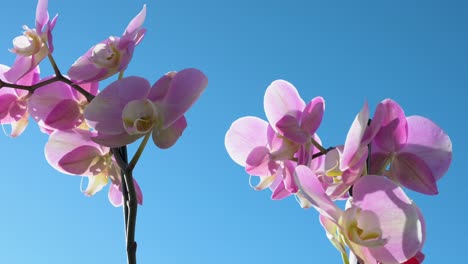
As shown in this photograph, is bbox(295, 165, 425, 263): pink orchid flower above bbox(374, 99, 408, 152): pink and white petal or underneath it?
underneath

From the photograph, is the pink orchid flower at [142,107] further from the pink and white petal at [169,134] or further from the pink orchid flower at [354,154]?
the pink orchid flower at [354,154]

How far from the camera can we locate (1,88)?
776 mm

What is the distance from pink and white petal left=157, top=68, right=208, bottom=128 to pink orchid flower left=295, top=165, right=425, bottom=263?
0.50ft

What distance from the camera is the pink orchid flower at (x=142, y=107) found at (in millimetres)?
636

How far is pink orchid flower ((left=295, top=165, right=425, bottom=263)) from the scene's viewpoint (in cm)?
53

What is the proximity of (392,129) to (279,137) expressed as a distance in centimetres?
13

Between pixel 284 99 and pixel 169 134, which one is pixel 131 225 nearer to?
pixel 169 134

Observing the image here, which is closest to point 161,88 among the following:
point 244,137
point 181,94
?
point 181,94

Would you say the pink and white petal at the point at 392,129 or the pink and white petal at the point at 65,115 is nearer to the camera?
the pink and white petal at the point at 392,129

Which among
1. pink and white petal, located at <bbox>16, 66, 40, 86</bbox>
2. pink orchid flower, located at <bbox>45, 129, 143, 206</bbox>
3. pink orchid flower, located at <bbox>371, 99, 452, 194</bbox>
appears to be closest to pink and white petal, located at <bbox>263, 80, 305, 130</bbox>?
pink orchid flower, located at <bbox>371, 99, 452, 194</bbox>

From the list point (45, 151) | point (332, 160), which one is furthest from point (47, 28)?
point (332, 160)

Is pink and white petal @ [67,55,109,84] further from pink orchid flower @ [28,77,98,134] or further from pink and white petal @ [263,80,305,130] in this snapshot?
pink and white petal @ [263,80,305,130]

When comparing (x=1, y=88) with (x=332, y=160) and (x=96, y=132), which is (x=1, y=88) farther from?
(x=332, y=160)

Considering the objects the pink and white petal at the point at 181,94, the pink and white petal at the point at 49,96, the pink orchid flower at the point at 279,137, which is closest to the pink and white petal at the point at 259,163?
the pink orchid flower at the point at 279,137
